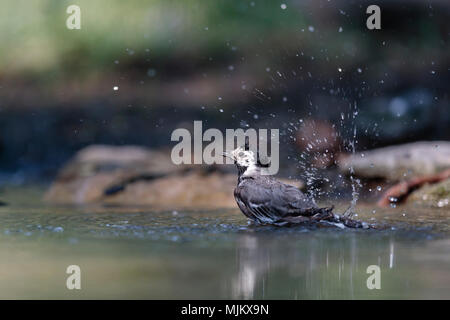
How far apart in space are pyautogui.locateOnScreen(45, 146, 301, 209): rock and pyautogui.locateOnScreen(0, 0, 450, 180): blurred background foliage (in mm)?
3498

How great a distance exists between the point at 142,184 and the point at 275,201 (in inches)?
132

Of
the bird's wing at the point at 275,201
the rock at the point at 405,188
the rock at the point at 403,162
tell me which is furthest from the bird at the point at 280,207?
the rock at the point at 403,162

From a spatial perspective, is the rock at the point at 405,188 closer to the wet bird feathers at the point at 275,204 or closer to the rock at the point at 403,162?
the rock at the point at 403,162

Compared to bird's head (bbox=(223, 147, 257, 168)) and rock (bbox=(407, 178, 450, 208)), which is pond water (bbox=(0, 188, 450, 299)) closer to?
bird's head (bbox=(223, 147, 257, 168))

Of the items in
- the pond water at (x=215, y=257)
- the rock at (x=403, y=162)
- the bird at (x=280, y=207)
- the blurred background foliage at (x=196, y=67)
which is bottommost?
the pond water at (x=215, y=257)

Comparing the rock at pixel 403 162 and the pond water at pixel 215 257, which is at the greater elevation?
the rock at pixel 403 162

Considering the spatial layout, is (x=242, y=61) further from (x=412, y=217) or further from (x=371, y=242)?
(x=371, y=242)

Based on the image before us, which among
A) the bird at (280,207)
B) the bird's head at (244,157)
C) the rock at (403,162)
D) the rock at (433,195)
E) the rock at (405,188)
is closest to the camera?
the bird at (280,207)

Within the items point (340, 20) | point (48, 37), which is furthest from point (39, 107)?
point (340, 20)

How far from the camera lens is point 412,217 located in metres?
6.88

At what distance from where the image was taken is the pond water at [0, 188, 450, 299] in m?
3.98

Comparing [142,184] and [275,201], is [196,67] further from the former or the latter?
[275,201]

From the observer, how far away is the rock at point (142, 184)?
8.93 meters

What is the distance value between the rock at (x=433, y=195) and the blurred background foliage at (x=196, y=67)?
472cm
